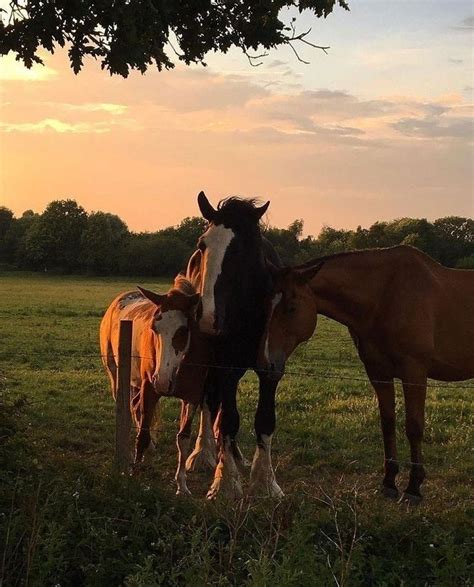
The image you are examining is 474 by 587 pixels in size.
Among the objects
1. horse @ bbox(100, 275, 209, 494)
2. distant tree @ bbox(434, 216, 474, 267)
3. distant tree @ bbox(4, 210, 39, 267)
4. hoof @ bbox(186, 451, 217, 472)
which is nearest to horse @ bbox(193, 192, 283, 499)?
horse @ bbox(100, 275, 209, 494)

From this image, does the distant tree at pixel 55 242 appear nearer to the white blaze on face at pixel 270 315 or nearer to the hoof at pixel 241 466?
the hoof at pixel 241 466

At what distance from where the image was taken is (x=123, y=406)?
5.44 meters

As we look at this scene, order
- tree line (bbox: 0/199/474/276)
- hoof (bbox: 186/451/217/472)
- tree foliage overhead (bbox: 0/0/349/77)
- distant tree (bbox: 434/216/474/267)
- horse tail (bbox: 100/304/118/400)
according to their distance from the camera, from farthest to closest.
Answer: tree line (bbox: 0/199/474/276) < distant tree (bbox: 434/216/474/267) < horse tail (bbox: 100/304/118/400) < hoof (bbox: 186/451/217/472) < tree foliage overhead (bbox: 0/0/349/77)

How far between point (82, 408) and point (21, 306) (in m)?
20.3

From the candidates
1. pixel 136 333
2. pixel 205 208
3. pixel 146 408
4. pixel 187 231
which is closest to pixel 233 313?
pixel 205 208

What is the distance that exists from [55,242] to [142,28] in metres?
68.9

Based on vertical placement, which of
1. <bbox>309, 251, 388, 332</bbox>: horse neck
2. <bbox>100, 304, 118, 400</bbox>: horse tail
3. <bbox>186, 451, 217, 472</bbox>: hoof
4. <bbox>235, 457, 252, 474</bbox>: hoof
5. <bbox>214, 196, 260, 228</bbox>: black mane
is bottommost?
<bbox>186, 451, 217, 472</bbox>: hoof

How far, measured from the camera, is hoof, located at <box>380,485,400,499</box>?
6195mm

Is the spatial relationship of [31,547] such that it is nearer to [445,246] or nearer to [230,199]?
[230,199]

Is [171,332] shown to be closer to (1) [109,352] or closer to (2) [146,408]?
(2) [146,408]

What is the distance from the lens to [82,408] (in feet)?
31.5

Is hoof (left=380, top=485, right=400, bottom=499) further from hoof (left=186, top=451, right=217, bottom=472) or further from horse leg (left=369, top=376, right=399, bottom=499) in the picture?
hoof (left=186, top=451, right=217, bottom=472)

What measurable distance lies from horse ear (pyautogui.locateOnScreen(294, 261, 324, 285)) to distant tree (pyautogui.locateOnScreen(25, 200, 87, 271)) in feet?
217

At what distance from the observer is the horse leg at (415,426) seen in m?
6.00
